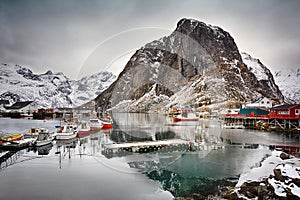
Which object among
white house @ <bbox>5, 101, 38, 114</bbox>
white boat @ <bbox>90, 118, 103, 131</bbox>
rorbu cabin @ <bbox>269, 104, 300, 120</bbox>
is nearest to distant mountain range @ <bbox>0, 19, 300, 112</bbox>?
white house @ <bbox>5, 101, 38, 114</bbox>

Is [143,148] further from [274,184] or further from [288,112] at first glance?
[288,112]

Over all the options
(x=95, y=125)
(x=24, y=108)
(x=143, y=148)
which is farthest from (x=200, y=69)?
(x=143, y=148)

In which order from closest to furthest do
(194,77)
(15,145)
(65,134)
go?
(15,145)
(65,134)
(194,77)

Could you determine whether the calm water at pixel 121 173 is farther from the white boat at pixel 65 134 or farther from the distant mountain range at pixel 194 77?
the distant mountain range at pixel 194 77

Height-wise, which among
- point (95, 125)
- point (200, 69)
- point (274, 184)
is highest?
point (200, 69)

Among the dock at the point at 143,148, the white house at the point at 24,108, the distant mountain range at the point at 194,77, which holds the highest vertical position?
the distant mountain range at the point at 194,77

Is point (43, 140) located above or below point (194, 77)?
below

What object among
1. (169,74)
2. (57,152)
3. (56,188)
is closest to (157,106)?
(169,74)

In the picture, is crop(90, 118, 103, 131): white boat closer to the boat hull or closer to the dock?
the boat hull

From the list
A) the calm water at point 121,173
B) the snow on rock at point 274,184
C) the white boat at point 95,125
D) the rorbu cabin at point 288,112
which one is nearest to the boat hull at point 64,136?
the calm water at point 121,173
